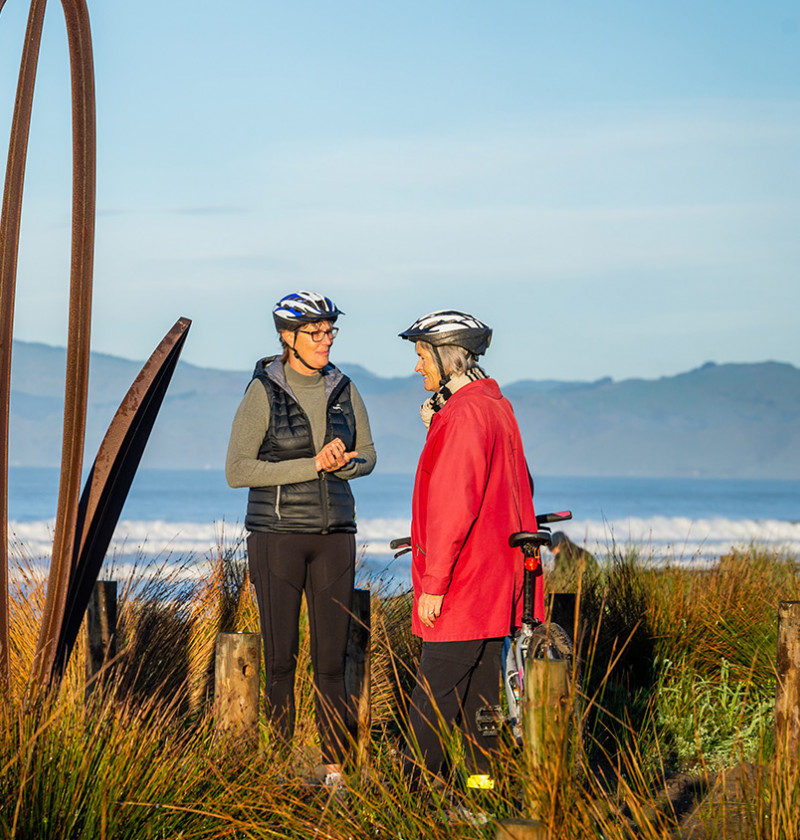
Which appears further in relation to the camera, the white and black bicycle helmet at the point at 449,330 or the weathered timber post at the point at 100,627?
the weathered timber post at the point at 100,627

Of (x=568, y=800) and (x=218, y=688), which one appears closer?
(x=568, y=800)

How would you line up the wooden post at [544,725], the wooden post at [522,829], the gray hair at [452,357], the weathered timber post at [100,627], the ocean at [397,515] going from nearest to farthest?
the wooden post at [522,829] < the wooden post at [544,725] < the gray hair at [452,357] < the weathered timber post at [100,627] < the ocean at [397,515]

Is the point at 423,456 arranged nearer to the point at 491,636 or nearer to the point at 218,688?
the point at 491,636

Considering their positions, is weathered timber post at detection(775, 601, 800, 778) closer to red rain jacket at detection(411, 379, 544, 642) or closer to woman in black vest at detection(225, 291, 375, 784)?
red rain jacket at detection(411, 379, 544, 642)

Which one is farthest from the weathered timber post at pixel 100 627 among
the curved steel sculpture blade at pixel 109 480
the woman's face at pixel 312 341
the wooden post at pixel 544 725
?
the wooden post at pixel 544 725

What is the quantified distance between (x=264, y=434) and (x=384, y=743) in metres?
1.41

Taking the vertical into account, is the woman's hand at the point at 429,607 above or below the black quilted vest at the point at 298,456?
below

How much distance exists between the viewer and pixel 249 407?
15.7 ft

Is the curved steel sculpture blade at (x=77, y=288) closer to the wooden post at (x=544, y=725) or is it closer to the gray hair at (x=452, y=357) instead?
the gray hair at (x=452, y=357)

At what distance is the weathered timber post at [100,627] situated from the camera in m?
5.44

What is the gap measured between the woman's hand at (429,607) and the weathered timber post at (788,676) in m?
1.30

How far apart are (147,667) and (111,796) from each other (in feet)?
7.90

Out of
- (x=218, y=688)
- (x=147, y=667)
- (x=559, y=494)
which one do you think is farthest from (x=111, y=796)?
(x=559, y=494)

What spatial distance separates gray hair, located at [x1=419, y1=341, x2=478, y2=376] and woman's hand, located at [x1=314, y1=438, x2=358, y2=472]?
68cm
